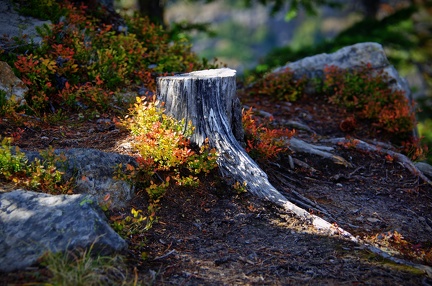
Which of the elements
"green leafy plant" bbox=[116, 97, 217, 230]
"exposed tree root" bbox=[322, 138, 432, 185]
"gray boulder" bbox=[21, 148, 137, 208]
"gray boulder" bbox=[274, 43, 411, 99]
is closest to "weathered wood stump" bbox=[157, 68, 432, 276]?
"green leafy plant" bbox=[116, 97, 217, 230]

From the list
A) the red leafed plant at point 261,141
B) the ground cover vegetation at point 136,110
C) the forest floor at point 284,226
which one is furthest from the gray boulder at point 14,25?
the red leafed plant at point 261,141

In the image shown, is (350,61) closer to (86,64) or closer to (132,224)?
(86,64)

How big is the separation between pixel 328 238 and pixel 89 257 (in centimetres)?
269

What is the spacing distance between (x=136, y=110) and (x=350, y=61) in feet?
19.5

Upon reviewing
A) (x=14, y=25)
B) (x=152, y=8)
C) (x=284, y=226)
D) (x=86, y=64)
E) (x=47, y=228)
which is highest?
(x=152, y=8)

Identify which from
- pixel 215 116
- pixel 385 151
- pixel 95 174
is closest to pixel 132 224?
pixel 95 174

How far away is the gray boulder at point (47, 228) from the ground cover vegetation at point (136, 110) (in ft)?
0.48

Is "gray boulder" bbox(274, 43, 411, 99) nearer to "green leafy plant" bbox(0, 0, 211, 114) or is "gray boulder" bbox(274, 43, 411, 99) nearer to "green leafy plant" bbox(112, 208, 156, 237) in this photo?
"green leafy plant" bbox(0, 0, 211, 114)

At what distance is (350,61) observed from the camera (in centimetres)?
990

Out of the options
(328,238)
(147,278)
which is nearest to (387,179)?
(328,238)

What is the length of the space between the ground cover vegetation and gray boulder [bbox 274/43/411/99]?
0.27 meters

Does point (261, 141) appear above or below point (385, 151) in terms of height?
above

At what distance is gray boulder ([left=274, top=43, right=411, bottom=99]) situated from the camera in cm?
976

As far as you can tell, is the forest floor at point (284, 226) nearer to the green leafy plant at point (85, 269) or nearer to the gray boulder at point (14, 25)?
the green leafy plant at point (85, 269)
